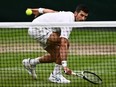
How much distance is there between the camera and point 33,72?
7.85 metres

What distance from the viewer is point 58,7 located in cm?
1457

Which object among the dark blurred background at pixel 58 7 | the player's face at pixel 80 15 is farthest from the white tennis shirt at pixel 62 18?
the dark blurred background at pixel 58 7

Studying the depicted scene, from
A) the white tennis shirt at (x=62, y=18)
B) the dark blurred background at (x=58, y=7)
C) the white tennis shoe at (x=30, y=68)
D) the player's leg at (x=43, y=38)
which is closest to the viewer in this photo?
the white tennis shirt at (x=62, y=18)

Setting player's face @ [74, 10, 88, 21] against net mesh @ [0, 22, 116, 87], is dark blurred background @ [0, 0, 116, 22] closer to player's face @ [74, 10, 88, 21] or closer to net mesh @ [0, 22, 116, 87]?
net mesh @ [0, 22, 116, 87]

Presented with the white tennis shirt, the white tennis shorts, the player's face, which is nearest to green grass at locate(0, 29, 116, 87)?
the white tennis shorts

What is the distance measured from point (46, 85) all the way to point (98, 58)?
8.49ft

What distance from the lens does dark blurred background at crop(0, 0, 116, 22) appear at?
14.5 metres

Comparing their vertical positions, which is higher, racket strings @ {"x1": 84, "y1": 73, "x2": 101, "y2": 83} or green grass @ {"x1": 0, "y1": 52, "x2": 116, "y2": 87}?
racket strings @ {"x1": 84, "y1": 73, "x2": 101, "y2": 83}

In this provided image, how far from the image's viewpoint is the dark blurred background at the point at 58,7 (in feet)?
47.5

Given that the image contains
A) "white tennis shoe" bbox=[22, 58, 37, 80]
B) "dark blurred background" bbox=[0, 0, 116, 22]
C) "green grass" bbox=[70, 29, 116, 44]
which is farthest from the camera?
"dark blurred background" bbox=[0, 0, 116, 22]

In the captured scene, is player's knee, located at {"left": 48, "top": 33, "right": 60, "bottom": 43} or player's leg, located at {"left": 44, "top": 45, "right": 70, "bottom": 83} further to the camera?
player's leg, located at {"left": 44, "top": 45, "right": 70, "bottom": 83}

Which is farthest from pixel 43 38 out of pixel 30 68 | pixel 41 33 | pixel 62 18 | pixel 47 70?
pixel 47 70

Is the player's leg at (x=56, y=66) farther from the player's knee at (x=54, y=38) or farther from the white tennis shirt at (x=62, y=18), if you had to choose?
the white tennis shirt at (x=62, y=18)

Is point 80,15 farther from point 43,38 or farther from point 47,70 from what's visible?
point 47,70
